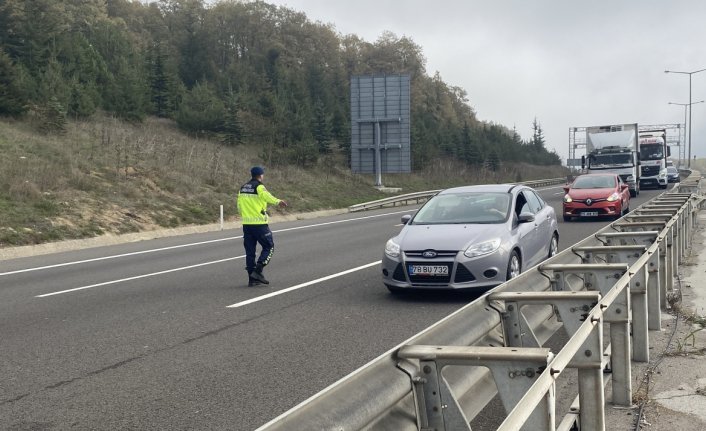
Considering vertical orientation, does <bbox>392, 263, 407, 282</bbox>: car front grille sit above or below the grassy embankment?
below

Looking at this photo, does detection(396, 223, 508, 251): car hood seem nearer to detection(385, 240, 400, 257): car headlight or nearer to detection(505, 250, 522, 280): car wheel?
detection(385, 240, 400, 257): car headlight

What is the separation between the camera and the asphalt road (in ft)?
17.2

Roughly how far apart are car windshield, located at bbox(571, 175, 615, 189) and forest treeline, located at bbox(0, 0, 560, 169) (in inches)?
984

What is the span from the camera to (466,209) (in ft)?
35.2

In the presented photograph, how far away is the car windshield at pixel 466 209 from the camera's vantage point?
34.1 ft

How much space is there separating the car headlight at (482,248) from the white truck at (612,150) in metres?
27.2

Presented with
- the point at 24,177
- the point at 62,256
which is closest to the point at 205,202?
the point at 24,177

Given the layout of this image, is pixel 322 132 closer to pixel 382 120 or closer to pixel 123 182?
pixel 382 120

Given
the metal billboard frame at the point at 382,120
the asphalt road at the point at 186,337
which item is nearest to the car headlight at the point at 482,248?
the asphalt road at the point at 186,337

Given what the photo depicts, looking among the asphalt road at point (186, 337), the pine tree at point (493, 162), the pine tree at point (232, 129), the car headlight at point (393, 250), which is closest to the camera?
the asphalt road at point (186, 337)

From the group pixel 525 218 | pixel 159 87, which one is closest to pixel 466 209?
pixel 525 218

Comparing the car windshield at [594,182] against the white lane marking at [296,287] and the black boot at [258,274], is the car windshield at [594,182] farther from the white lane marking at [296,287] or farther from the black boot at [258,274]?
the black boot at [258,274]

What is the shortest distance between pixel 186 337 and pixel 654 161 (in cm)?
4162

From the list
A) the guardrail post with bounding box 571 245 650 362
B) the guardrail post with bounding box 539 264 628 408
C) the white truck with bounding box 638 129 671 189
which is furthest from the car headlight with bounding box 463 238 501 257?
the white truck with bounding box 638 129 671 189
